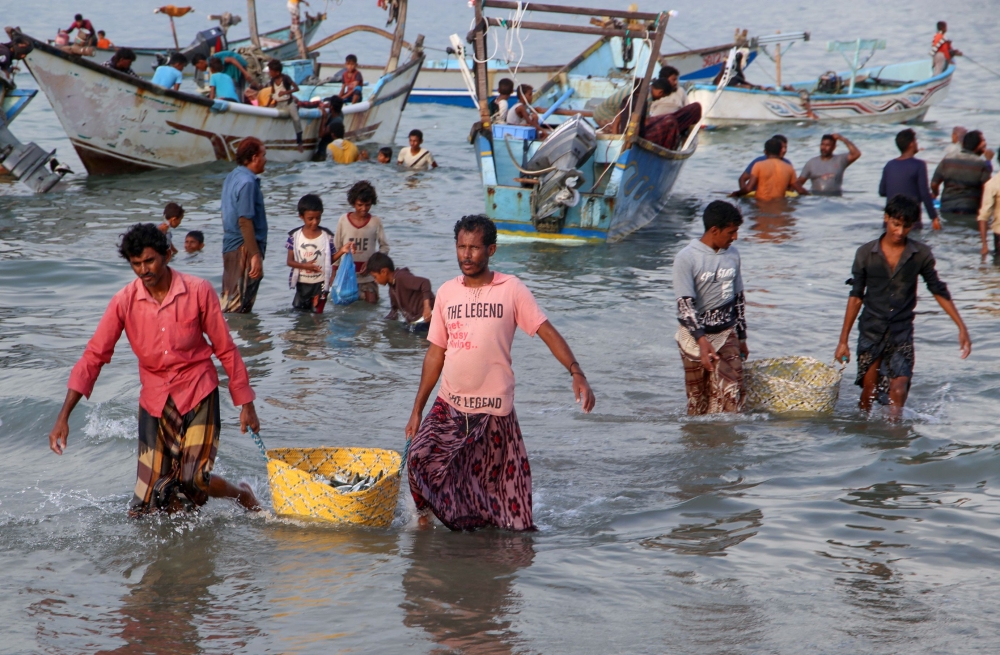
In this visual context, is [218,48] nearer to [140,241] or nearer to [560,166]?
[560,166]

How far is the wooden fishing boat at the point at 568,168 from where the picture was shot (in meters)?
11.5

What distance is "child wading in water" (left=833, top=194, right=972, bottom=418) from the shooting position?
238 inches

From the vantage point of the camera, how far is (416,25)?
5494 centimetres

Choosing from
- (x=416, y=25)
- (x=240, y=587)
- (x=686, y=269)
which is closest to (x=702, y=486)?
(x=686, y=269)

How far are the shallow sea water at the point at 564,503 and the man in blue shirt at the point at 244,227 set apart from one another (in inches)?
13.0

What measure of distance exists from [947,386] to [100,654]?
240 inches

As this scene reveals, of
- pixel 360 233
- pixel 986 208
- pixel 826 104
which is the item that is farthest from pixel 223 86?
pixel 986 208

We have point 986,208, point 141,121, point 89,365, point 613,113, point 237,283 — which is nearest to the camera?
point 89,365

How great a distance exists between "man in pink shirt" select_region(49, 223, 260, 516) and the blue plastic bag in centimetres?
437

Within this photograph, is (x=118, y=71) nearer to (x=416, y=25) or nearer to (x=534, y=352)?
(x=534, y=352)

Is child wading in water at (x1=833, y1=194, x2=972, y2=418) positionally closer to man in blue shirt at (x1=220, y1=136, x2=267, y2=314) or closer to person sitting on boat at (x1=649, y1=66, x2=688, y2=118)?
man in blue shirt at (x1=220, y1=136, x2=267, y2=314)

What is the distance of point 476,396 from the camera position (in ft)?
15.0

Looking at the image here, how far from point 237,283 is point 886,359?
531 cm

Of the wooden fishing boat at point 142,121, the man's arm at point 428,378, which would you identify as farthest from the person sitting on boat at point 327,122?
the man's arm at point 428,378
